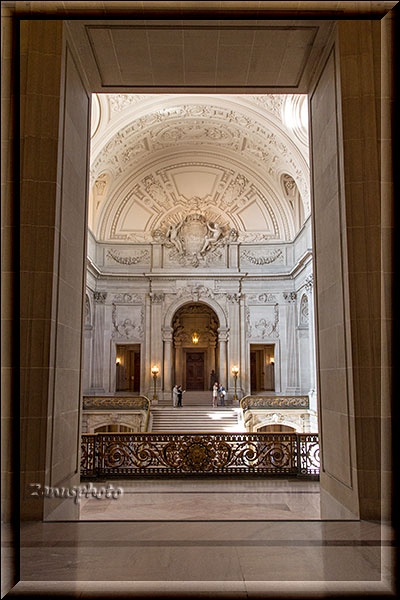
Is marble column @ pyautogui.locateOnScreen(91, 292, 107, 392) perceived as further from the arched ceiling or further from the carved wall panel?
the arched ceiling

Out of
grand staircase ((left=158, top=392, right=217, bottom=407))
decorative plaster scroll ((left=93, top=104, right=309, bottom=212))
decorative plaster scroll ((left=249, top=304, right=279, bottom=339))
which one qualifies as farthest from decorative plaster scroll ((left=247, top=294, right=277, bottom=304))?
decorative plaster scroll ((left=93, top=104, right=309, bottom=212))

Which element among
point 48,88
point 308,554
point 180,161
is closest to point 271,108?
point 180,161

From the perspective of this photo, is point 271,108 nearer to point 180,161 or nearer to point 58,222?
point 180,161

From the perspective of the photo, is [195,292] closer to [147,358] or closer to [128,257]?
[128,257]

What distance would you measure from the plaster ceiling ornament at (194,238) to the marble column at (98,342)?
4.51 meters

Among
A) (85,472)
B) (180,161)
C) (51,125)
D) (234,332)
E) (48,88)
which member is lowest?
(85,472)

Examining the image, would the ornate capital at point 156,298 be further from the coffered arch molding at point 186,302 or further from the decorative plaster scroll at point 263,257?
the decorative plaster scroll at point 263,257

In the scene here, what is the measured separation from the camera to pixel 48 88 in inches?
193

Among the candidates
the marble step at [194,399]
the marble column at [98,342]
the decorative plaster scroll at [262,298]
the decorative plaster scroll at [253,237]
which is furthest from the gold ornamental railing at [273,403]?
the decorative plaster scroll at [253,237]

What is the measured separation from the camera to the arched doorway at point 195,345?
2920 cm

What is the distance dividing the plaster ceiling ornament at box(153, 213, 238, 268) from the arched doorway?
452cm

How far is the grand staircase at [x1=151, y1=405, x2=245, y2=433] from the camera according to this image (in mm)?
19984

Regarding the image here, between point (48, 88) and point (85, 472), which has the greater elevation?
point (48, 88)

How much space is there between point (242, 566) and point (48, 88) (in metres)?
4.82
